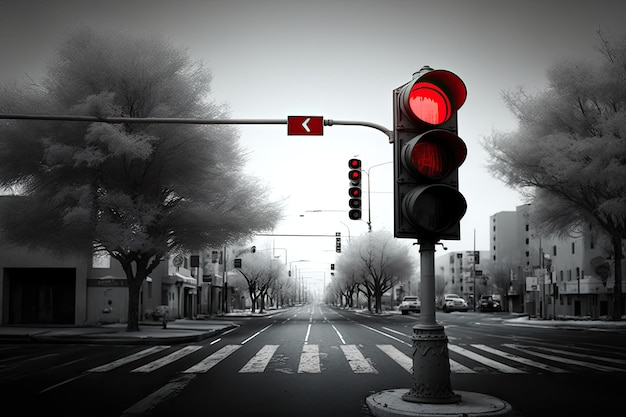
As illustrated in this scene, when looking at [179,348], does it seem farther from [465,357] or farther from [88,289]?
[88,289]

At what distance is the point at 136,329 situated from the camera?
28.0 m

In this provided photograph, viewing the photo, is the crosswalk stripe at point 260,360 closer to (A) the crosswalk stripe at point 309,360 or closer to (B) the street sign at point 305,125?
(A) the crosswalk stripe at point 309,360

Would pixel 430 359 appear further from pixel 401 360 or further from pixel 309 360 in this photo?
pixel 309 360

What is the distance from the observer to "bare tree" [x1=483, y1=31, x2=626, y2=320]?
30297 mm

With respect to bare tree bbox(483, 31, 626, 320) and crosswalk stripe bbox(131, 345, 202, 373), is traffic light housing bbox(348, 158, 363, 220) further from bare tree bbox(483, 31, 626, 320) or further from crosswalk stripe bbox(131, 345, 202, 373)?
bare tree bbox(483, 31, 626, 320)

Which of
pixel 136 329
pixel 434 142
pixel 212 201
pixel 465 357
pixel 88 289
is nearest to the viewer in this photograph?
pixel 434 142

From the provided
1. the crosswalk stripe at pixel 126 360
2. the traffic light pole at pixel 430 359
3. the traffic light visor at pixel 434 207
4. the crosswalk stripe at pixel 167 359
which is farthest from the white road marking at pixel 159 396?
the traffic light visor at pixel 434 207

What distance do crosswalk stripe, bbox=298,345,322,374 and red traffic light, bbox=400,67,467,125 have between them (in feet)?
23.3

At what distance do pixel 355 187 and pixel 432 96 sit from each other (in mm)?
10819

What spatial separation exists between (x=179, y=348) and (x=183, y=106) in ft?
39.9

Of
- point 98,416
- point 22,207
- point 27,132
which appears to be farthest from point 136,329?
point 98,416

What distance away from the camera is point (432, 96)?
8.25m

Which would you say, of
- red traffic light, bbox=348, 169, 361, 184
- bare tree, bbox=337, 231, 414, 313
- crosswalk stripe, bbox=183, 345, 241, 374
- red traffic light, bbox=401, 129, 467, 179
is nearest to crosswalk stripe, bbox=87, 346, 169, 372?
crosswalk stripe, bbox=183, 345, 241, 374

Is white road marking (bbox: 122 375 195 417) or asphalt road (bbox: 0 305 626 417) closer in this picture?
white road marking (bbox: 122 375 195 417)
